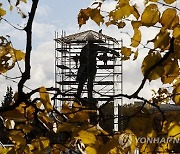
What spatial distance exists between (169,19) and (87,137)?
223mm

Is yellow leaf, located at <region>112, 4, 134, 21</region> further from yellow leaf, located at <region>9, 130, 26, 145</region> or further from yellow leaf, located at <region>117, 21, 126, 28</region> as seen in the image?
yellow leaf, located at <region>9, 130, 26, 145</region>

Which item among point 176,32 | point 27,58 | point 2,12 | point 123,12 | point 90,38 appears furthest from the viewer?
point 90,38

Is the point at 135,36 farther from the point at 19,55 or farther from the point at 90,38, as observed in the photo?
the point at 90,38

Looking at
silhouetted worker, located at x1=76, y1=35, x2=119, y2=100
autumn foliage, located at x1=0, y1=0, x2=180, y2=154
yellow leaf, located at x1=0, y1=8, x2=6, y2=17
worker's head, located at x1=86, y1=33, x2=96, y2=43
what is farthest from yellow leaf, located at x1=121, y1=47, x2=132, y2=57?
worker's head, located at x1=86, y1=33, x2=96, y2=43

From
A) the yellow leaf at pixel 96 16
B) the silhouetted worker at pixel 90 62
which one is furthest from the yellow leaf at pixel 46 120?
the silhouetted worker at pixel 90 62

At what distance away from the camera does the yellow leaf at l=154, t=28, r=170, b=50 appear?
734 mm

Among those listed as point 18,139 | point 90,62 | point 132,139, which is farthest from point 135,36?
point 90,62

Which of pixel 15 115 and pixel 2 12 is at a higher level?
pixel 2 12

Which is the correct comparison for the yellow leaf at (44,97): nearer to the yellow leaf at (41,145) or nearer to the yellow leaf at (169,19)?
the yellow leaf at (41,145)

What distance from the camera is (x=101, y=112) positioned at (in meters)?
0.88

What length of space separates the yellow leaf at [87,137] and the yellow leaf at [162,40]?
0.57 feet

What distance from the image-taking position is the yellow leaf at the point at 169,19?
0.73 m

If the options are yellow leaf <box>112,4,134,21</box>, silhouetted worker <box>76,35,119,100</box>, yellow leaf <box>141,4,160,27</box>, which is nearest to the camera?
yellow leaf <box>141,4,160,27</box>

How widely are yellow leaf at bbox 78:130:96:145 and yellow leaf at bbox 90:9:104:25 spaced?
0.94ft
